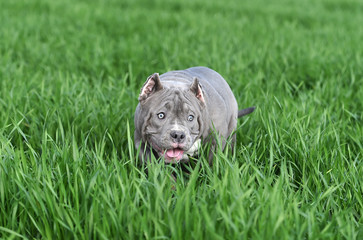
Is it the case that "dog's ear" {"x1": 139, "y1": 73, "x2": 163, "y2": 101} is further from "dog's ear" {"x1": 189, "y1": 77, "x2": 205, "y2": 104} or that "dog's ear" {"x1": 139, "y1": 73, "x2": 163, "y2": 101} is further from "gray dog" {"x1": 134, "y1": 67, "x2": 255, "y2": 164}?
"dog's ear" {"x1": 189, "y1": 77, "x2": 205, "y2": 104}

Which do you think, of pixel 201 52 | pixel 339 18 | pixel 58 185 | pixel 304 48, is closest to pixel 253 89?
pixel 201 52

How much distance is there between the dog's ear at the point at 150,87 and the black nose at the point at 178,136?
30 centimetres

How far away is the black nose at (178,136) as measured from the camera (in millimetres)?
2186

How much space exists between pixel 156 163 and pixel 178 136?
7.0 inches

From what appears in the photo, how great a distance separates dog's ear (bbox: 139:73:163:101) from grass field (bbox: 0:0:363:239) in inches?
7.4

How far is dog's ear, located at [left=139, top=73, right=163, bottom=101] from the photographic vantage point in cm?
233

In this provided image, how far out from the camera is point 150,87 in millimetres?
2367

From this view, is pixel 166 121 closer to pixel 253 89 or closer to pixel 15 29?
pixel 253 89

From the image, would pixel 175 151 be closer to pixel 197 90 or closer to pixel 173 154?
pixel 173 154

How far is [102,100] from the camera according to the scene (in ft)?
11.8

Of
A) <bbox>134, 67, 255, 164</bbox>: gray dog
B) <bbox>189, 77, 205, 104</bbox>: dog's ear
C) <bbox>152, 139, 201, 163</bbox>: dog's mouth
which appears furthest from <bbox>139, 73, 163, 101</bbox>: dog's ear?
<bbox>152, 139, 201, 163</bbox>: dog's mouth

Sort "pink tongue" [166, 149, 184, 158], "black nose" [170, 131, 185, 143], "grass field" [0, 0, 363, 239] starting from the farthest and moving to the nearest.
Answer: "pink tongue" [166, 149, 184, 158], "black nose" [170, 131, 185, 143], "grass field" [0, 0, 363, 239]

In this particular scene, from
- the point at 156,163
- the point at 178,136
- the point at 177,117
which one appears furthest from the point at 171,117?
the point at 156,163

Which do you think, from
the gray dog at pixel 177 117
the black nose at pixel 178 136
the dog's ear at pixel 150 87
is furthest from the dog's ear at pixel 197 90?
the black nose at pixel 178 136
